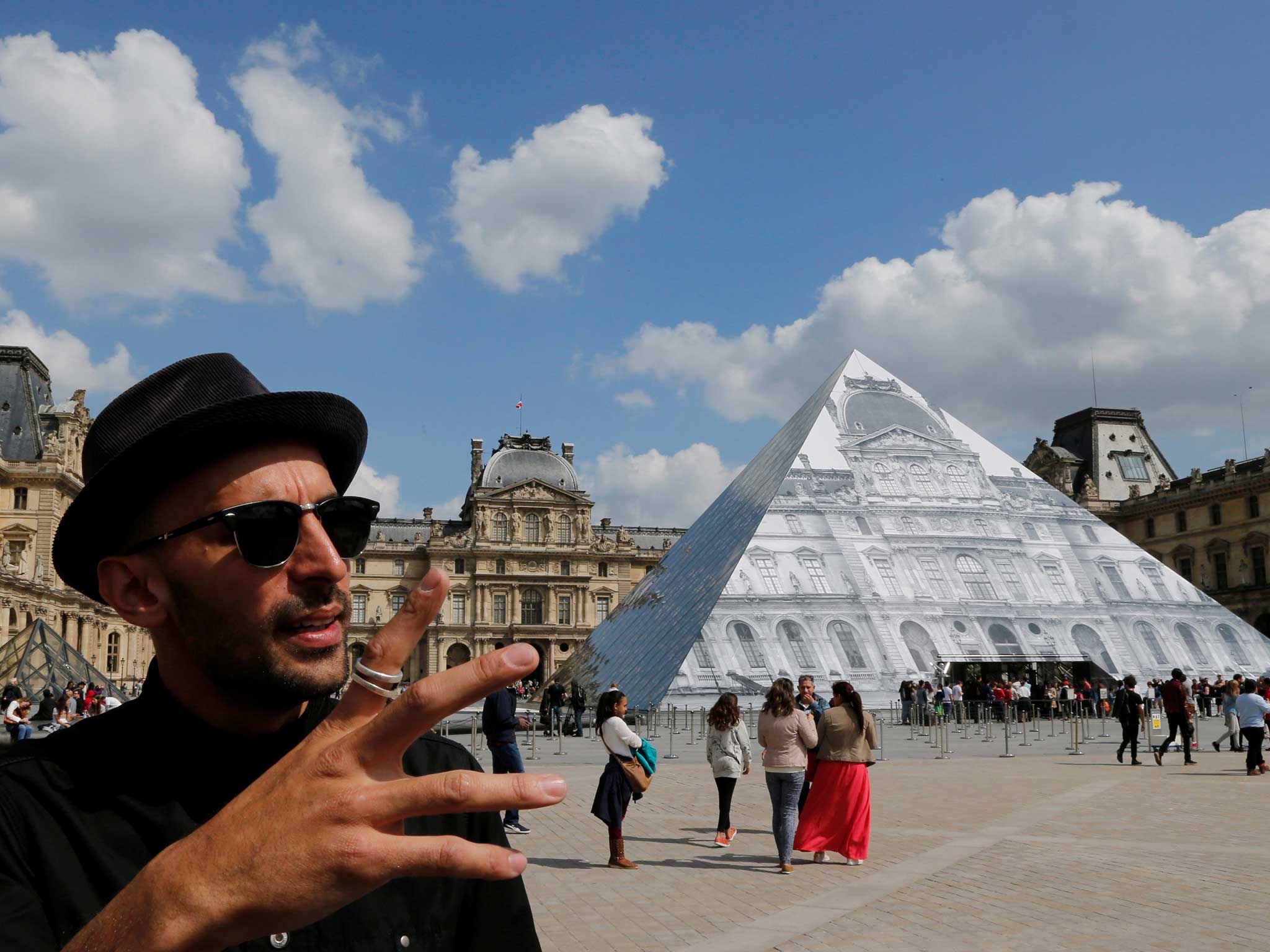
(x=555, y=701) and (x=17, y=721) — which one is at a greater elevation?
(x=17, y=721)

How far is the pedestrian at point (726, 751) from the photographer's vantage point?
303 inches

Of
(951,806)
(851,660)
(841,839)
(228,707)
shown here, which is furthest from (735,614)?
(228,707)

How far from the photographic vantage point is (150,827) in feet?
3.94

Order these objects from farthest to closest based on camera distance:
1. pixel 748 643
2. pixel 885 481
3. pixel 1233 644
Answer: pixel 885 481 → pixel 1233 644 → pixel 748 643

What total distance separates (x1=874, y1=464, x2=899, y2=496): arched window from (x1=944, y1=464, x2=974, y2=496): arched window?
1.48 meters

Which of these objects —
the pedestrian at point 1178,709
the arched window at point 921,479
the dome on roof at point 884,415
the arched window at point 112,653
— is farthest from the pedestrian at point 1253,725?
the arched window at point 112,653

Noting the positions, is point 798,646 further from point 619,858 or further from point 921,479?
point 619,858

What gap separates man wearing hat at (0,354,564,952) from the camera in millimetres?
863

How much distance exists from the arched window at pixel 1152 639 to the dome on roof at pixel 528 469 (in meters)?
42.6

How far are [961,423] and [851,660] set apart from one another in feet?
28.8

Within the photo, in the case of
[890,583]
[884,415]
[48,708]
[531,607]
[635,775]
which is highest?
[884,415]

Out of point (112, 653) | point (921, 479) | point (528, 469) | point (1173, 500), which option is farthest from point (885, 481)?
point (528, 469)

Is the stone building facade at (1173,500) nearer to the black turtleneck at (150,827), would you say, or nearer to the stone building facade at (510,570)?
the stone building facade at (510,570)

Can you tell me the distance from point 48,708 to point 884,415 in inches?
735
